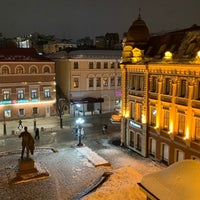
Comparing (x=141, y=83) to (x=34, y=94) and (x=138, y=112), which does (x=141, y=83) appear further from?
(x=34, y=94)

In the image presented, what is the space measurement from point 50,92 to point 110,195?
3211 centimetres

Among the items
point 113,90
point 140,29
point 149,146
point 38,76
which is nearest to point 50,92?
point 38,76

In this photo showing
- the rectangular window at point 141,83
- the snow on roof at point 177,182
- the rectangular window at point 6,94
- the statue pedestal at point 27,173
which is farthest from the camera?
the rectangular window at point 6,94

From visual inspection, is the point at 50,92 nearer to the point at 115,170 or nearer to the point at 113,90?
the point at 113,90

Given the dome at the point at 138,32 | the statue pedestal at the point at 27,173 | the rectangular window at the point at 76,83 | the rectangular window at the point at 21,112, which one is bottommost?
the statue pedestal at the point at 27,173

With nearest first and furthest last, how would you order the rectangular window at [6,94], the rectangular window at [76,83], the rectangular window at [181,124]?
the rectangular window at [181,124], the rectangular window at [6,94], the rectangular window at [76,83]

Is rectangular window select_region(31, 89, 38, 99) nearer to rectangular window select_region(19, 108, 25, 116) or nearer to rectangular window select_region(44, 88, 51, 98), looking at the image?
rectangular window select_region(44, 88, 51, 98)

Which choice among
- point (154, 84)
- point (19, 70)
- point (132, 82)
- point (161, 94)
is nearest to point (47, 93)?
point (19, 70)

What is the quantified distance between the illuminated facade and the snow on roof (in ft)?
127

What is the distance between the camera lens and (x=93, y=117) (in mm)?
52188

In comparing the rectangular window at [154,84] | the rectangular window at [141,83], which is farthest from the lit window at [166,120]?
the rectangular window at [141,83]

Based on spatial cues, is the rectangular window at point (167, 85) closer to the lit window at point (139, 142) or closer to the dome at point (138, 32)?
the lit window at point (139, 142)

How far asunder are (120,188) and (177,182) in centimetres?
1232

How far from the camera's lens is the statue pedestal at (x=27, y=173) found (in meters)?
24.6
